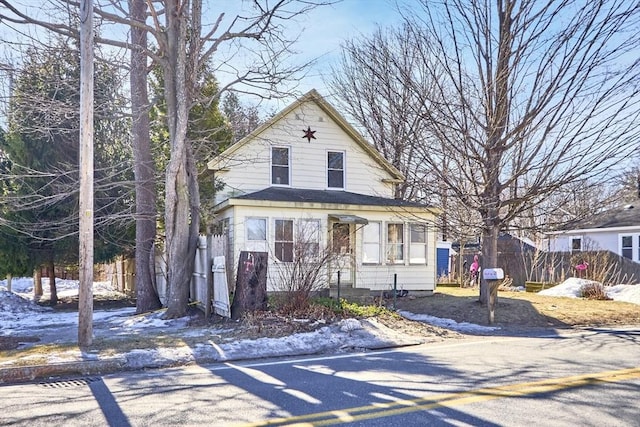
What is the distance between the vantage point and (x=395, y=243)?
19234mm

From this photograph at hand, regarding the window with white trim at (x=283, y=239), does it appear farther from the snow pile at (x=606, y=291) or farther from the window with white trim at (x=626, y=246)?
the window with white trim at (x=626, y=246)

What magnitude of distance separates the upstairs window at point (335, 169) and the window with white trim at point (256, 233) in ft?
13.2

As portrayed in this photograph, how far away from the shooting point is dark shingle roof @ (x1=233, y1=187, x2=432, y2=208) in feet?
57.4

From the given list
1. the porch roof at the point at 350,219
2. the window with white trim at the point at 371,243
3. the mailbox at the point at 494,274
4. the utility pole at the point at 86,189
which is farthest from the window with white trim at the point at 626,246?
the utility pole at the point at 86,189

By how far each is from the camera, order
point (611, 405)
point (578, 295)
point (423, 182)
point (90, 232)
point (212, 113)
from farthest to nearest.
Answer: point (212, 113) → point (578, 295) → point (423, 182) → point (90, 232) → point (611, 405)

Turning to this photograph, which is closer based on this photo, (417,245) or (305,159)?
(417,245)

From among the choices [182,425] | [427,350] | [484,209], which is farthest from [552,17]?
[182,425]

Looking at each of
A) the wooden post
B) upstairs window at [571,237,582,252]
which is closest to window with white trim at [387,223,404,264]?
the wooden post

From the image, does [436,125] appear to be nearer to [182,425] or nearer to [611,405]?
[611,405]

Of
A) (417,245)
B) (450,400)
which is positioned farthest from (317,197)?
(450,400)

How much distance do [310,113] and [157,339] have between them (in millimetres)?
12411

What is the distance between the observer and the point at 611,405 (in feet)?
17.6

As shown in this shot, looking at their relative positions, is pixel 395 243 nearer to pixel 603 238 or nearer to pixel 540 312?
pixel 540 312

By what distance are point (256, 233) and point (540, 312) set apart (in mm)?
8767
